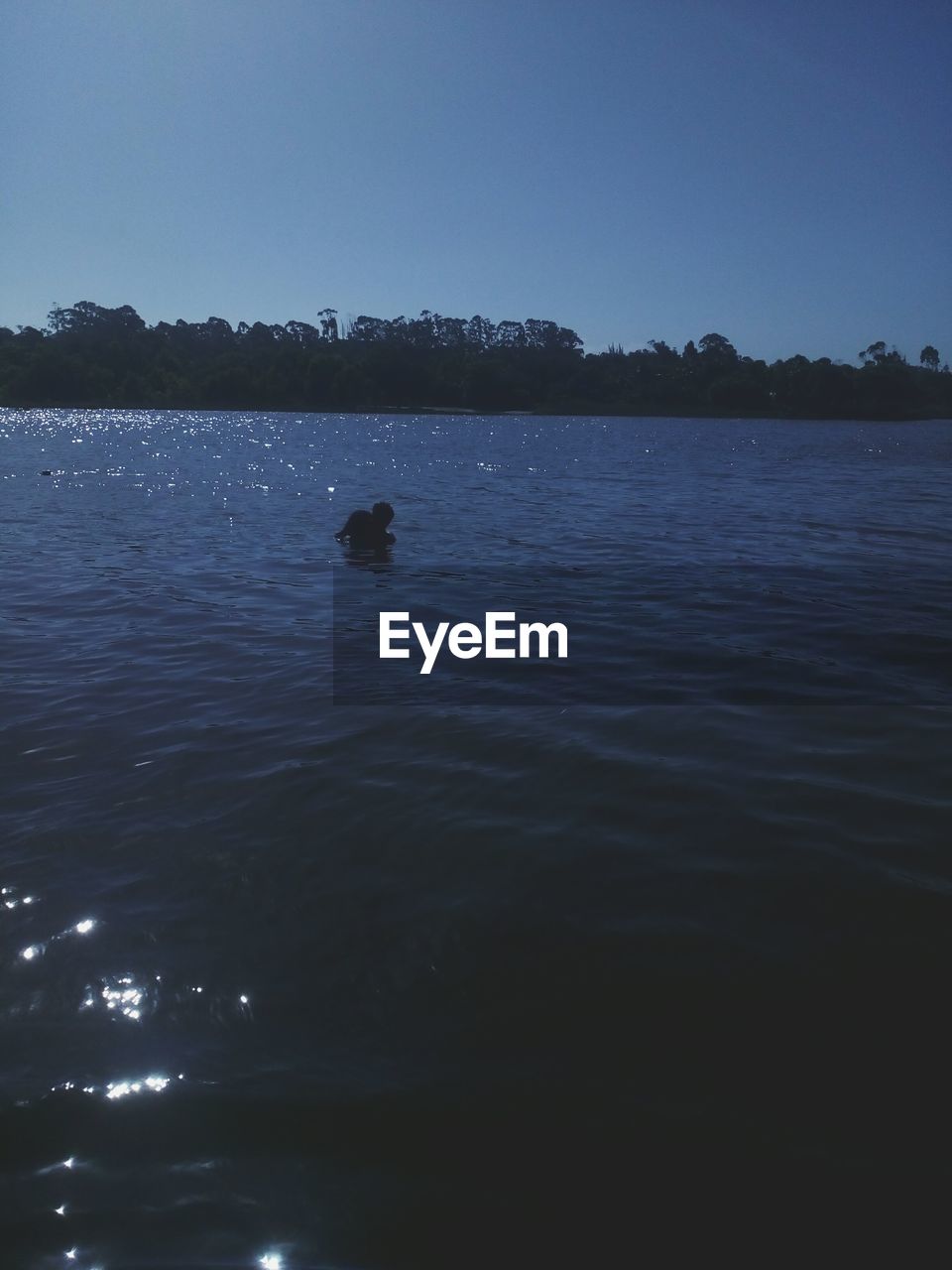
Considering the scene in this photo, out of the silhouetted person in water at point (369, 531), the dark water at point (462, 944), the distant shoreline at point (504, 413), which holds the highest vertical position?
the distant shoreline at point (504, 413)

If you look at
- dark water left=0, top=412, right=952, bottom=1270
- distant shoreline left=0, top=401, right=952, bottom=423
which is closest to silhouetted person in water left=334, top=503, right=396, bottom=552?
dark water left=0, top=412, right=952, bottom=1270

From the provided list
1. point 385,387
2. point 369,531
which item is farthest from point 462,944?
point 385,387

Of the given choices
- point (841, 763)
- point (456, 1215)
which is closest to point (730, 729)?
point (841, 763)

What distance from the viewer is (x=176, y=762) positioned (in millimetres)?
8203

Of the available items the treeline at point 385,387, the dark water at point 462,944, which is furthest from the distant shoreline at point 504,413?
the dark water at point 462,944

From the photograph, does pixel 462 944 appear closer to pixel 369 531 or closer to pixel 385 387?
pixel 369 531

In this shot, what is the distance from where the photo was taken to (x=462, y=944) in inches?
212

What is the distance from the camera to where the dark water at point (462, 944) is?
12.2 ft

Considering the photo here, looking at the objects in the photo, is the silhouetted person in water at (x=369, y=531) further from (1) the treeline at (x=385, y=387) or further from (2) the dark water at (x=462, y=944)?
(1) the treeline at (x=385, y=387)

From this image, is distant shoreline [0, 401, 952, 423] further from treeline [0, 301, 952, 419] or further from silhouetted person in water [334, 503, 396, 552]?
silhouetted person in water [334, 503, 396, 552]

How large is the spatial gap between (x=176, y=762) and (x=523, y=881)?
3.78 m

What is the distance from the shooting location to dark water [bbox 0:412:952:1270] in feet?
12.2

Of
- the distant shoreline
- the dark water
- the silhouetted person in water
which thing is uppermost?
the distant shoreline

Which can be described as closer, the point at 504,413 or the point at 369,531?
the point at 369,531
